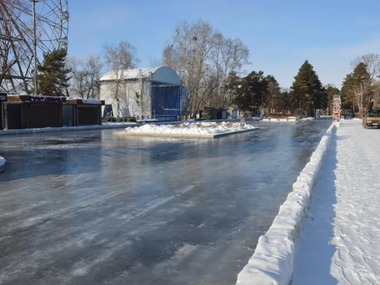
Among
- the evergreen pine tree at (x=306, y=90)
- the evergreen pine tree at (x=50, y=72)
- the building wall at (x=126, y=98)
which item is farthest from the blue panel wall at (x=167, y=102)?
the evergreen pine tree at (x=306, y=90)

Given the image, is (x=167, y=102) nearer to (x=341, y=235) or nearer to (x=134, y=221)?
(x=134, y=221)

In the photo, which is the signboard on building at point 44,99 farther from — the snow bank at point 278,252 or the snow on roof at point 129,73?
the snow bank at point 278,252

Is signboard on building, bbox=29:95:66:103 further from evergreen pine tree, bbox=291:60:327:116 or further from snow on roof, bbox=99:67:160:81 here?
evergreen pine tree, bbox=291:60:327:116

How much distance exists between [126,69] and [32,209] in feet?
154

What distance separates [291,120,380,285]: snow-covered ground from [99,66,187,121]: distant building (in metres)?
43.1

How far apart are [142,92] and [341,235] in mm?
46581

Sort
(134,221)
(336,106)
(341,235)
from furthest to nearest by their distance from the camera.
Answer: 1. (336,106)
2. (134,221)
3. (341,235)

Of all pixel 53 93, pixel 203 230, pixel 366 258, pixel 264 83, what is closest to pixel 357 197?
pixel 366 258

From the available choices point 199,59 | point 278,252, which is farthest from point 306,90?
point 278,252

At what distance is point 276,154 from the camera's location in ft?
44.9

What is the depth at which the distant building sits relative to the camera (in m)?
49.5

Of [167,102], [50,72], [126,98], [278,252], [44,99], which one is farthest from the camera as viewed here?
[167,102]

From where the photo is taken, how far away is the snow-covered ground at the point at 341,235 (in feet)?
11.9

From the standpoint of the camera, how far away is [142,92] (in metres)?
49.5
